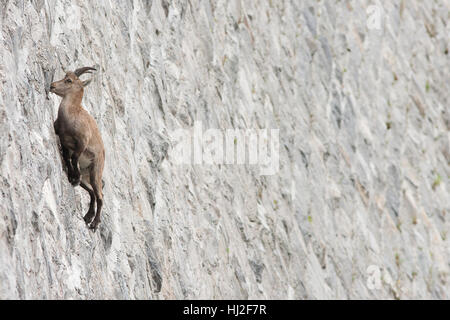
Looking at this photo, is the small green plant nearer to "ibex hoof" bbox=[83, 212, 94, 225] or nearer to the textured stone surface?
the textured stone surface

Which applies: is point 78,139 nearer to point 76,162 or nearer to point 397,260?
point 76,162

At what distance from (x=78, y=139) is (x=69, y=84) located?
45cm

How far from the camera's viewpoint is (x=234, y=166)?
1039 centimetres

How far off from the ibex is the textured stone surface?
10 centimetres

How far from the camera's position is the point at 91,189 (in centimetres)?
636

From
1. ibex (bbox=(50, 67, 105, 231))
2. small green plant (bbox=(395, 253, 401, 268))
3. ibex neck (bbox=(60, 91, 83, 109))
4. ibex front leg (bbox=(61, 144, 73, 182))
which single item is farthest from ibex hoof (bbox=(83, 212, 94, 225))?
small green plant (bbox=(395, 253, 401, 268))

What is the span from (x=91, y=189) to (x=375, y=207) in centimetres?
725

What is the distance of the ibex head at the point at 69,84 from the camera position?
20.3 ft

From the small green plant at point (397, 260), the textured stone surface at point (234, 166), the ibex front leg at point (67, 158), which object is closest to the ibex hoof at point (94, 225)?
the textured stone surface at point (234, 166)

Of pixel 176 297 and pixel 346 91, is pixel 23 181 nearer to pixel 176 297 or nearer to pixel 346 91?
pixel 176 297

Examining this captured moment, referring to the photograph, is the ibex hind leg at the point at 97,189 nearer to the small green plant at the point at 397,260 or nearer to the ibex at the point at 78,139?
the ibex at the point at 78,139

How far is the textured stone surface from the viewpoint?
5.79 metres

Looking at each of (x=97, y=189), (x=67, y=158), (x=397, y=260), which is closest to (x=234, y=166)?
(x=397, y=260)

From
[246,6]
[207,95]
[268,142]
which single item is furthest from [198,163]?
[246,6]
